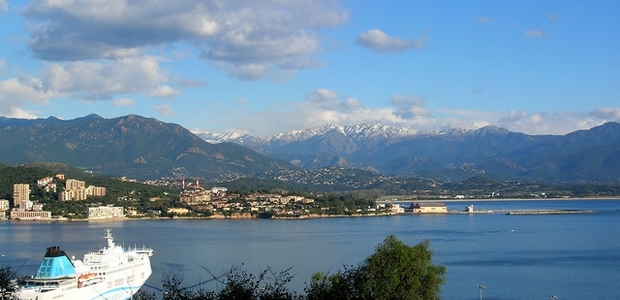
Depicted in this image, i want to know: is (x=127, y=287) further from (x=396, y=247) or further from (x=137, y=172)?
(x=137, y=172)

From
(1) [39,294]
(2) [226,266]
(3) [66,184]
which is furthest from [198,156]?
(1) [39,294]

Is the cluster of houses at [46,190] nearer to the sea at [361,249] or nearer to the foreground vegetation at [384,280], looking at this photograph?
the sea at [361,249]

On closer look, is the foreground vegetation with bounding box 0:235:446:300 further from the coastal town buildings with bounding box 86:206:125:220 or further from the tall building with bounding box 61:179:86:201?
the tall building with bounding box 61:179:86:201

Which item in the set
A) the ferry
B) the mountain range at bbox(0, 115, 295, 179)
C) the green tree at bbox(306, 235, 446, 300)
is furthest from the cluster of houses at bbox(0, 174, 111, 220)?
the mountain range at bbox(0, 115, 295, 179)

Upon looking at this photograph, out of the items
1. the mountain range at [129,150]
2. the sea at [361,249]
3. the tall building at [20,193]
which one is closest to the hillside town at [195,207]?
the tall building at [20,193]

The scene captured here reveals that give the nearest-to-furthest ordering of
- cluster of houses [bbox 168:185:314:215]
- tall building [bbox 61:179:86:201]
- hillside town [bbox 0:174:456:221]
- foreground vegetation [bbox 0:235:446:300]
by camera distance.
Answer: foreground vegetation [bbox 0:235:446:300], hillside town [bbox 0:174:456:221], cluster of houses [bbox 168:185:314:215], tall building [bbox 61:179:86:201]

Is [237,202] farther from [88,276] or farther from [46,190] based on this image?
[88,276]

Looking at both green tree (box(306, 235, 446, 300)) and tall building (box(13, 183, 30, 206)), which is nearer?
green tree (box(306, 235, 446, 300))
